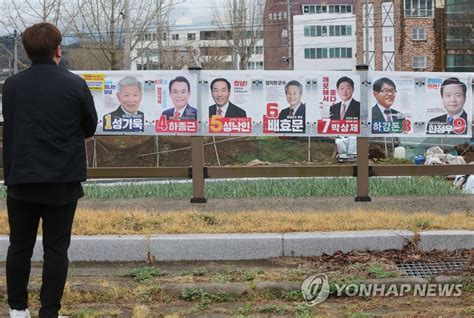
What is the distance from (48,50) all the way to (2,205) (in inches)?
175

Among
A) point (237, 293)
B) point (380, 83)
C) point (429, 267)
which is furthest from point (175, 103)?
point (429, 267)

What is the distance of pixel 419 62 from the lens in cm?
6247

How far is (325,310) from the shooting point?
4.53 m

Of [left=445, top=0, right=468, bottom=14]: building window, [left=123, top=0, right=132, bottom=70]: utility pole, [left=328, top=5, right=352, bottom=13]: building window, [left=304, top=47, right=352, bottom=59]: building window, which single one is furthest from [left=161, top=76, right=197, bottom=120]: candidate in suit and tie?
[left=328, top=5, right=352, bottom=13]: building window

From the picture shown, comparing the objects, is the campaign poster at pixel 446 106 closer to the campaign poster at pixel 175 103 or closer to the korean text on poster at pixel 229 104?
the korean text on poster at pixel 229 104

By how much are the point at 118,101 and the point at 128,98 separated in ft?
0.43

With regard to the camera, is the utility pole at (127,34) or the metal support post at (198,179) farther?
the utility pole at (127,34)

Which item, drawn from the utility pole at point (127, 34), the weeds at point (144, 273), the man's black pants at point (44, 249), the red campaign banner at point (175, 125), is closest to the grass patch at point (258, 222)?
the weeds at point (144, 273)

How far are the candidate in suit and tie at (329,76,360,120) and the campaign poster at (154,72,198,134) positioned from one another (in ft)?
5.79

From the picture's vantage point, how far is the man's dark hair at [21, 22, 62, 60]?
158 inches

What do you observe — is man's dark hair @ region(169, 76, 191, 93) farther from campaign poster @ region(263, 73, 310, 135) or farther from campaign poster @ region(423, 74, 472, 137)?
campaign poster @ region(423, 74, 472, 137)

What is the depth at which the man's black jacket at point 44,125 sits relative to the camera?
388 cm

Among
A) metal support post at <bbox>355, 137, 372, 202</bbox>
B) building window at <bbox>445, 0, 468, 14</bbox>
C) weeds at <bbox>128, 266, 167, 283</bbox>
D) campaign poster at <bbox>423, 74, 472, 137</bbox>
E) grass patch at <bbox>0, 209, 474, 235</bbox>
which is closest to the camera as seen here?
weeds at <bbox>128, 266, 167, 283</bbox>

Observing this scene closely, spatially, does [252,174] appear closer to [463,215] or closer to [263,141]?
[463,215]
